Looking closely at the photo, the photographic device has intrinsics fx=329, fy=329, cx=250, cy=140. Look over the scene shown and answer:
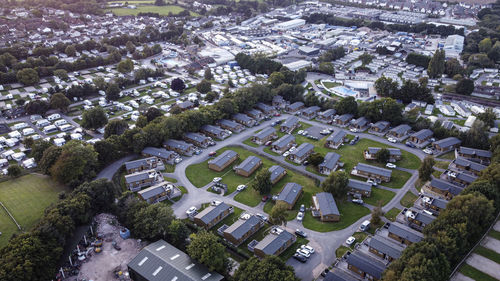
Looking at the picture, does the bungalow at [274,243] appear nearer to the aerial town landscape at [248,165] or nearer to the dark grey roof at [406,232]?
the aerial town landscape at [248,165]

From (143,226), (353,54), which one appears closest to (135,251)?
(143,226)

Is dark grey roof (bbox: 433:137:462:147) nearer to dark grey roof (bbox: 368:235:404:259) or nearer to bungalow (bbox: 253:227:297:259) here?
dark grey roof (bbox: 368:235:404:259)

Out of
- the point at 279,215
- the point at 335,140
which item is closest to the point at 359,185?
the point at 335,140

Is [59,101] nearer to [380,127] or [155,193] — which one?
[155,193]

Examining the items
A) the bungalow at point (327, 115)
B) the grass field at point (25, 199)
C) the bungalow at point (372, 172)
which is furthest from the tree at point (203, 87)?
the bungalow at point (372, 172)

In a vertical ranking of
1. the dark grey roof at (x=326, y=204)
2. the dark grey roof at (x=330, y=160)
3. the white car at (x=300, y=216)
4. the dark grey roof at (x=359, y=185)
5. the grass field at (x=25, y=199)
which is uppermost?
the dark grey roof at (x=359, y=185)

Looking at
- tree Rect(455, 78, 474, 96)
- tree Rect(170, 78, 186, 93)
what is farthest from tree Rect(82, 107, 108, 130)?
tree Rect(455, 78, 474, 96)

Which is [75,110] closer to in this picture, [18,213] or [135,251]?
[18,213]
